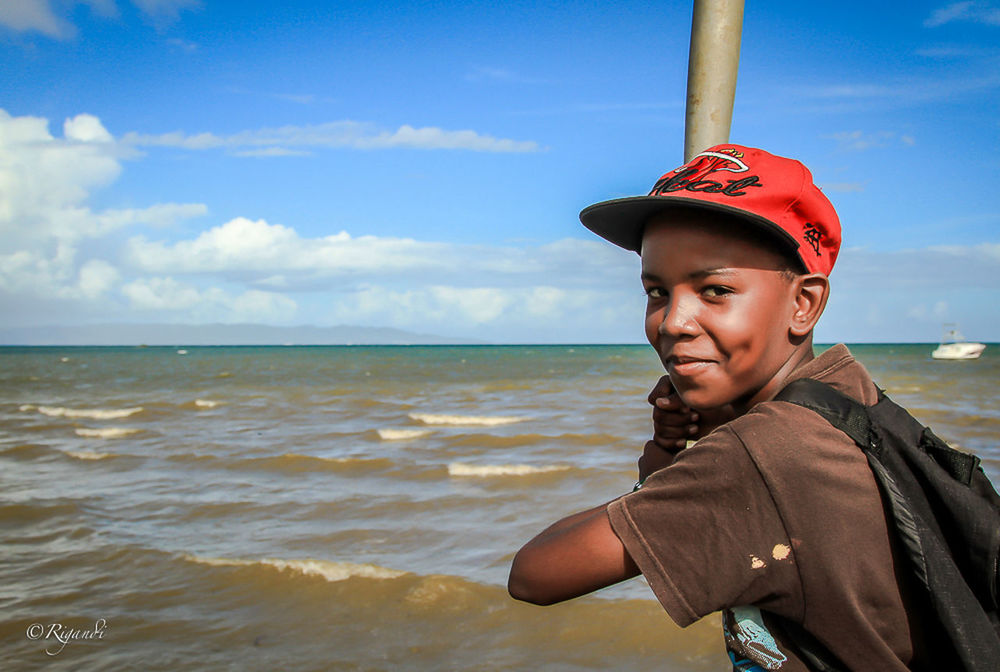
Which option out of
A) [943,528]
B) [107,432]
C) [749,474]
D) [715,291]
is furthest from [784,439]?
[107,432]

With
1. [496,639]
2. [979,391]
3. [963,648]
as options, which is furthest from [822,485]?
[979,391]

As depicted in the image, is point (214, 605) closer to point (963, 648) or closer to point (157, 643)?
point (157, 643)

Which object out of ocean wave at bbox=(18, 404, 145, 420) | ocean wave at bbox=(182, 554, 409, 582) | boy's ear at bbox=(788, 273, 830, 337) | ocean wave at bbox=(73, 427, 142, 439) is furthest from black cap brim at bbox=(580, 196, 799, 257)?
ocean wave at bbox=(18, 404, 145, 420)

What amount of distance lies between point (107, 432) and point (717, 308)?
13.2 meters

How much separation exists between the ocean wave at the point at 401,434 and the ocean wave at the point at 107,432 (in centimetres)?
412

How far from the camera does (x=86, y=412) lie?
16.6m

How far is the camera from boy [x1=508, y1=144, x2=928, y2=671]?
1.18 meters

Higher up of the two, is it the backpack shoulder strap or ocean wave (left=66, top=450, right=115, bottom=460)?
the backpack shoulder strap

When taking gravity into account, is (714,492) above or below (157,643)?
above

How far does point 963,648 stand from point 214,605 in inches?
177

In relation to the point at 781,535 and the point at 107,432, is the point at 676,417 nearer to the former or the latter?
the point at 781,535

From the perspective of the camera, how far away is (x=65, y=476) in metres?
8.79

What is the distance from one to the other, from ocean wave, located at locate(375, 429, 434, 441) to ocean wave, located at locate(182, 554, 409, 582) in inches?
236

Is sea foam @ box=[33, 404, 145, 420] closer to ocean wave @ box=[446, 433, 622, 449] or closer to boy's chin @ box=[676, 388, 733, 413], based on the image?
ocean wave @ box=[446, 433, 622, 449]
